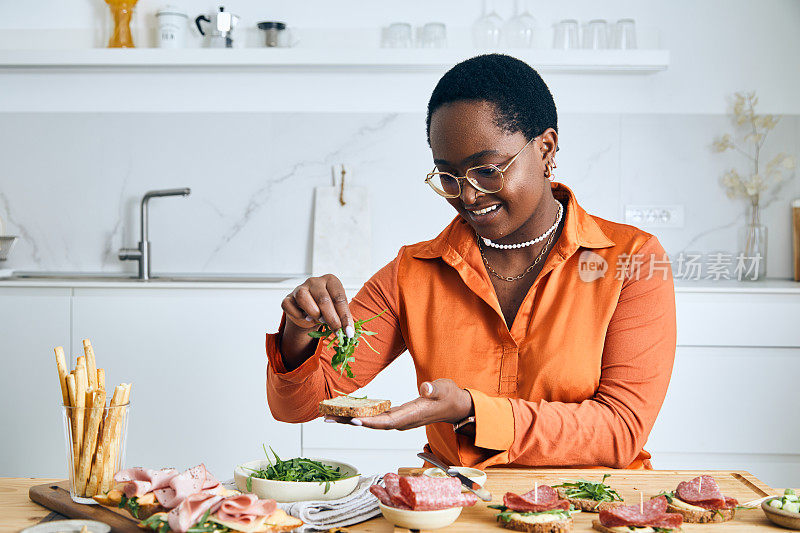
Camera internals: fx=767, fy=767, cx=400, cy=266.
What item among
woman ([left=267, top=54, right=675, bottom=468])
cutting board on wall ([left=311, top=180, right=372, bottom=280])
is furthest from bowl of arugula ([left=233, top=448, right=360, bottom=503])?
cutting board on wall ([left=311, top=180, right=372, bottom=280])

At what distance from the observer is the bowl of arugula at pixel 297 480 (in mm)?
1151

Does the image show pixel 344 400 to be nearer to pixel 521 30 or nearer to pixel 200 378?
pixel 200 378

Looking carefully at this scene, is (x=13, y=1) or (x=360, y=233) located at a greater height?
(x=13, y=1)

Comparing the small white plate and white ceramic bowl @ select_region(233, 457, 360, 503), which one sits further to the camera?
white ceramic bowl @ select_region(233, 457, 360, 503)

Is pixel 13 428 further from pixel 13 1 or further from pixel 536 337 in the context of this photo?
pixel 536 337

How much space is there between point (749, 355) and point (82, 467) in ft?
7.89

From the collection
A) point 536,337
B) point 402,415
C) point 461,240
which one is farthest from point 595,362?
point 402,415

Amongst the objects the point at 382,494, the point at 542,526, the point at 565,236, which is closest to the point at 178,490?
the point at 382,494

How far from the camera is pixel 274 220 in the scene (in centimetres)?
344

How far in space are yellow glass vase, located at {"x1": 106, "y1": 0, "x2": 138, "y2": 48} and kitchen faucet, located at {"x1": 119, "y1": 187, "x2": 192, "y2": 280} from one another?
0.66 meters

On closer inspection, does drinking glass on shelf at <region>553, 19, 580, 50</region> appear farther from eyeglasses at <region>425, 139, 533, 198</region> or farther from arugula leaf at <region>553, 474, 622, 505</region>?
arugula leaf at <region>553, 474, 622, 505</region>

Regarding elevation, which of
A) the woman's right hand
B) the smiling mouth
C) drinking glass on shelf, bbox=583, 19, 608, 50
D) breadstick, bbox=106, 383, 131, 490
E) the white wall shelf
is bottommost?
breadstick, bbox=106, 383, 131, 490

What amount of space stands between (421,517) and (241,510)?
239 millimetres

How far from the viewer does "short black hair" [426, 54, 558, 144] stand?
1.49 meters
